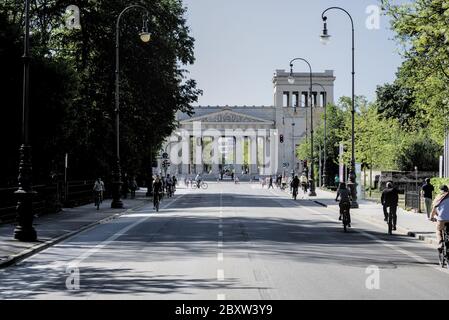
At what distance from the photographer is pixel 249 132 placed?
158125mm

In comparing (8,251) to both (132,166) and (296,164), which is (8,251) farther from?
(296,164)

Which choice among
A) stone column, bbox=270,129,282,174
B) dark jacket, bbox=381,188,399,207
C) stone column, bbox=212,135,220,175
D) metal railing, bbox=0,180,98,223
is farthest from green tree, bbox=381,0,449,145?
stone column, bbox=212,135,220,175

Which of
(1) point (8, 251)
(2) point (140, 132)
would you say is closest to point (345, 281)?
(1) point (8, 251)

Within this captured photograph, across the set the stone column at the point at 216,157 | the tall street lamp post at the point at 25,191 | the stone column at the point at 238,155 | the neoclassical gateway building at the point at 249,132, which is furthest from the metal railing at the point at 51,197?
the stone column at the point at 216,157

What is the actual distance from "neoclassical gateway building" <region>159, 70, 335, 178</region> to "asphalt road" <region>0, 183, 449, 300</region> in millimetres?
132597

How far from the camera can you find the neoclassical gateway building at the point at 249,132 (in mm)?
157500

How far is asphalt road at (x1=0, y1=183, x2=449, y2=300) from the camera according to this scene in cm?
1122

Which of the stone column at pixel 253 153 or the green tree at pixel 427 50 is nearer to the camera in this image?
the green tree at pixel 427 50

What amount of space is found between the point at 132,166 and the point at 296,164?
99.5 meters

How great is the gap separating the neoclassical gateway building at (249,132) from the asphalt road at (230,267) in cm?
13260

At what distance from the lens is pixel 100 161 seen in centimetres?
4556

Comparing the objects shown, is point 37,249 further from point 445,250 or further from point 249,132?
point 249,132

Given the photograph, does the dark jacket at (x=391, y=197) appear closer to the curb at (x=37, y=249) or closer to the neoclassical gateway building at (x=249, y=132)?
the curb at (x=37, y=249)

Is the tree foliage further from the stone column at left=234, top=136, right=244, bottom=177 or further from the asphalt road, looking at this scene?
the stone column at left=234, top=136, right=244, bottom=177
